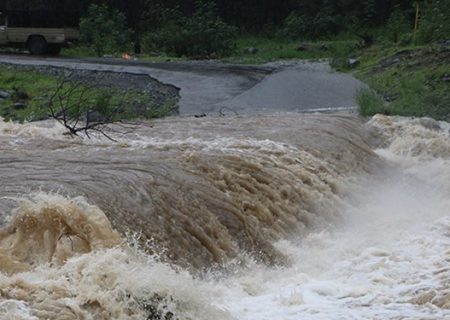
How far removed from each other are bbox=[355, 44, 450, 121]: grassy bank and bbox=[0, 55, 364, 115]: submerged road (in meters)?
0.68

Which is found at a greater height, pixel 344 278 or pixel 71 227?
pixel 71 227

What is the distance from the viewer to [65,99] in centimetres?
1752

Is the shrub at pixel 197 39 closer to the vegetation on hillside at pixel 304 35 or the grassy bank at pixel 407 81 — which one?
the vegetation on hillside at pixel 304 35

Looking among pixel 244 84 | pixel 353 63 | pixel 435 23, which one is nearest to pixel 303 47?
pixel 353 63

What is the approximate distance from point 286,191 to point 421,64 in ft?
38.5

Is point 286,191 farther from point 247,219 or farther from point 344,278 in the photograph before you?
point 344,278

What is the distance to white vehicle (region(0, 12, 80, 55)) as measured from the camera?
27.5 metres

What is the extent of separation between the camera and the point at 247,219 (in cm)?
965

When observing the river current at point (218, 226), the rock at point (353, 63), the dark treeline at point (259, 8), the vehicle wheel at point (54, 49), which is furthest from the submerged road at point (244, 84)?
the dark treeline at point (259, 8)

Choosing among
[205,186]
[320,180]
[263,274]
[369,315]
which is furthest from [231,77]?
[369,315]

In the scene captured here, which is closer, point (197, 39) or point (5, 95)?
point (5, 95)

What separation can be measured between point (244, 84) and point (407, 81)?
4256mm

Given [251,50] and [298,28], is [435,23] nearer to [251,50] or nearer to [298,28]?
[251,50]

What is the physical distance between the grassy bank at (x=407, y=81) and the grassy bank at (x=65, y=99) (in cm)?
470
